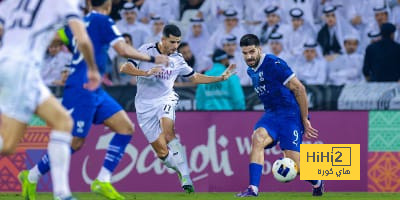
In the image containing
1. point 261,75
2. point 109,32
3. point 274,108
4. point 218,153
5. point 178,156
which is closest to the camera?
point 109,32

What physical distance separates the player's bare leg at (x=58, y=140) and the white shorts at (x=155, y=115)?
505 centimetres

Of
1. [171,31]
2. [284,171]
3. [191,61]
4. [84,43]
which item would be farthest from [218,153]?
[84,43]

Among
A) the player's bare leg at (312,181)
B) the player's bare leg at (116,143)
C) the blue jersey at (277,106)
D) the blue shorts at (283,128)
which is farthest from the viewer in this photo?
the player's bare leg at (312,181)

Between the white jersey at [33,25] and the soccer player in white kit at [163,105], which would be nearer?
the white jersey at [33,25]

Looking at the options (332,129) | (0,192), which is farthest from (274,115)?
(0,192)

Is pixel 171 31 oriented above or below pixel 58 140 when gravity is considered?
above

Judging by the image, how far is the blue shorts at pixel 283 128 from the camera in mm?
13172

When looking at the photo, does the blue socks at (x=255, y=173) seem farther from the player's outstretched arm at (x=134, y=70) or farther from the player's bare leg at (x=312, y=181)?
the player's outstretched arm at (x=134, y=70)

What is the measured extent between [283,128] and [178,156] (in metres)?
1.68

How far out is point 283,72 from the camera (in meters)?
12.9

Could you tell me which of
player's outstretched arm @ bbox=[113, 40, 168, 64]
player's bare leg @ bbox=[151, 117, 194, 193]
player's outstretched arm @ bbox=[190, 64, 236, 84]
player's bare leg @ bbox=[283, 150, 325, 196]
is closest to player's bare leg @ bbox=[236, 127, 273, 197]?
player's bare leg @ bbox=[283, 150, 325, 196]

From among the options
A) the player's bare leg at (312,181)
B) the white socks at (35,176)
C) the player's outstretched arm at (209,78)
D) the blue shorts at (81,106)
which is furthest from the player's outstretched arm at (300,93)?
the white socks at (35,176)

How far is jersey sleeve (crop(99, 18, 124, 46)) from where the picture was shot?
1048 centimetres

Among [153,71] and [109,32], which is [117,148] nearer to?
[109,32]
